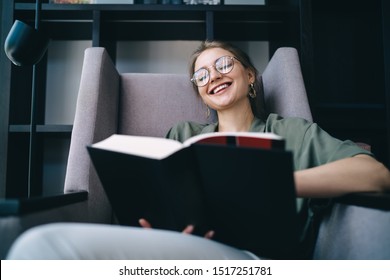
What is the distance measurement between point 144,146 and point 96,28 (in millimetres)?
1046

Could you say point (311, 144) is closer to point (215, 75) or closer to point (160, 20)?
point (215, 75)

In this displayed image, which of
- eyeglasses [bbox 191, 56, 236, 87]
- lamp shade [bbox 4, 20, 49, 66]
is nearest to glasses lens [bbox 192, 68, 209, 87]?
eyeglasses [bbox 191, 56, 236, 87]

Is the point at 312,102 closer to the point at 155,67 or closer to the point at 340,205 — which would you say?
the point at 340,205

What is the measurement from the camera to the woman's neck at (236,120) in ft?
4.35

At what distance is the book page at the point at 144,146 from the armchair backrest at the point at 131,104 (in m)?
0.39

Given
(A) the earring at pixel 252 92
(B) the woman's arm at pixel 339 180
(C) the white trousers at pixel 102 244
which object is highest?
(A) the earring at pixel 252 92

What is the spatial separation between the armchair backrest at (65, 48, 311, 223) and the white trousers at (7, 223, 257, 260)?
1.67ft

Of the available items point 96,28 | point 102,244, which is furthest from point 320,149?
point 96,28

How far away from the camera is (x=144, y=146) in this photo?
733 millimetres

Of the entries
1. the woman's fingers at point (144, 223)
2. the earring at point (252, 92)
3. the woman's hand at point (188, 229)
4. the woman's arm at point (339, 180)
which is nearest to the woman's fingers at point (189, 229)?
the woman's hand at point (188, 229)

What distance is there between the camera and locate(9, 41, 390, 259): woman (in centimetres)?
57

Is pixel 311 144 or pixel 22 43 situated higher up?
pixel 22 43

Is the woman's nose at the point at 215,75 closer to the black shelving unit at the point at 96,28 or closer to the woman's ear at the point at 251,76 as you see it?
the woman's ear at the point at 251,76

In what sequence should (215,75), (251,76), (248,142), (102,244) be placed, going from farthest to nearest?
(251,76) → (215,75) → (248,142) → (102,244)
